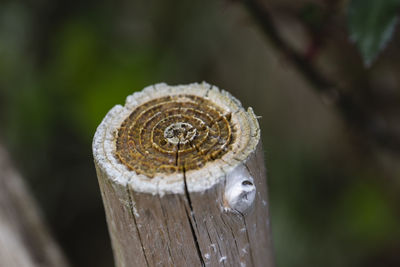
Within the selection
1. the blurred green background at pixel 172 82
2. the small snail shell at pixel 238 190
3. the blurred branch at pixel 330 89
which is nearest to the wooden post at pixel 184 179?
the small snail shell at pixel 238 190

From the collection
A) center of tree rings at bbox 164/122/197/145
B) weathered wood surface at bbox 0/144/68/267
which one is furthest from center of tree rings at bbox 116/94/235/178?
weathered wood surface at bbox 0/144/68/267

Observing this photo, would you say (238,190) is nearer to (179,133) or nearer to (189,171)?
(189,171)

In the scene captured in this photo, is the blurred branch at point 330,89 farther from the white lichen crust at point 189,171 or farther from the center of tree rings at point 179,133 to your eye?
the center of tree rings at point 179,133

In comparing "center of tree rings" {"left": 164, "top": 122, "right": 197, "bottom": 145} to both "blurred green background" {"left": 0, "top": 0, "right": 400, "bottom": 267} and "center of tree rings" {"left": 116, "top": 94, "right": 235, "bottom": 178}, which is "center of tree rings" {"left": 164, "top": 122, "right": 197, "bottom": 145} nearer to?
"center of tree rings" {"left": 116, "top": 94, "right": 235, "bottom": 178}

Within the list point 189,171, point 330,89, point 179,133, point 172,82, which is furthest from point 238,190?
point 172,82

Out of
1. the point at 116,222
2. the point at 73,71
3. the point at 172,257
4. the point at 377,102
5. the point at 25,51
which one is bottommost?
the point at 172,257

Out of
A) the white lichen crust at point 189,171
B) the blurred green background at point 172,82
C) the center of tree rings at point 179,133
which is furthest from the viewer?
the blurred green background at point 172,82

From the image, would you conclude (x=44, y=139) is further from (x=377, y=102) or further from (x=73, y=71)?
(x=377, y=102)

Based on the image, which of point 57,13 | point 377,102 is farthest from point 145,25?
point 377,102
